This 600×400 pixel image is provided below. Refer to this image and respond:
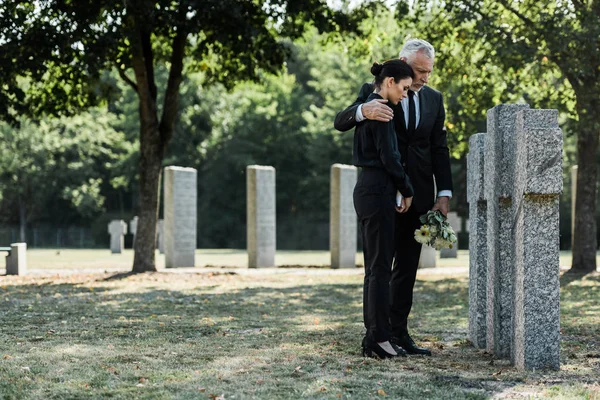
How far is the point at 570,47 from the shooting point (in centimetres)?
1761

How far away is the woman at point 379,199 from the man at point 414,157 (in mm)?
172

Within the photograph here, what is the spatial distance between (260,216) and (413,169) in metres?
14.9

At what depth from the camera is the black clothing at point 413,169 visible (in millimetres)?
7031

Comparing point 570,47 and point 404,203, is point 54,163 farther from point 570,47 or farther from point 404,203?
point 404,203

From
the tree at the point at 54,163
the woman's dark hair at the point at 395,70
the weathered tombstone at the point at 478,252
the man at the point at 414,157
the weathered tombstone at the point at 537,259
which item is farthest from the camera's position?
the tree at the point at 54,163

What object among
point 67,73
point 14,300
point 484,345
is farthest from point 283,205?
point 484,345

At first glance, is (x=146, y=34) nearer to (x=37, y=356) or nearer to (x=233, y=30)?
(x=233, y=30)

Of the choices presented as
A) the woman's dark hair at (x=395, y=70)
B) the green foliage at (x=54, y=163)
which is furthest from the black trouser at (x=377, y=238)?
the green foliage at (x=54, y=163)

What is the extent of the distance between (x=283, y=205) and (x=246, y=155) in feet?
13.9

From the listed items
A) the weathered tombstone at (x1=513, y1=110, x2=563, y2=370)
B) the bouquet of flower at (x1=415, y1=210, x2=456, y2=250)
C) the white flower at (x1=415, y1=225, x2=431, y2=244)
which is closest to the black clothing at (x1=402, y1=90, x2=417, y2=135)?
the bouquet of flower at (x1=415, y1=210, x2=456, y2=250)

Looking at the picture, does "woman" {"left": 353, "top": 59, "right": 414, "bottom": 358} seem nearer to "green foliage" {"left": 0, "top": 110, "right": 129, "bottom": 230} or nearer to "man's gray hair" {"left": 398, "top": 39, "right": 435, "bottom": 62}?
"man's gray hair" {"left": 398, "top": 39, "right": 435, "bottom": 62}

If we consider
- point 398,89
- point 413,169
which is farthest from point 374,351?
point 398,89

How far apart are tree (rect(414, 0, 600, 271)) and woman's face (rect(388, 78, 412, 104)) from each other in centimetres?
1097

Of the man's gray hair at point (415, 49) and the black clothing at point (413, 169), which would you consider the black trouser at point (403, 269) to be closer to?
the black clothing at point (413, 169)
